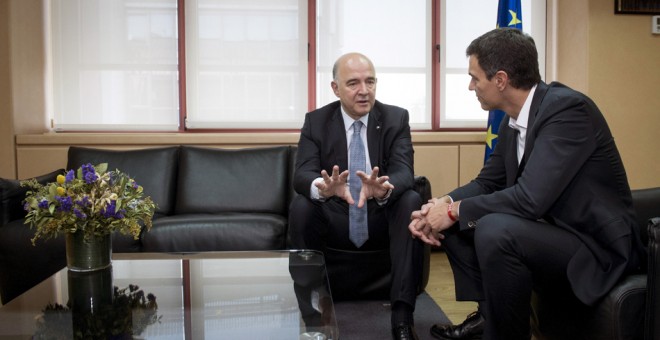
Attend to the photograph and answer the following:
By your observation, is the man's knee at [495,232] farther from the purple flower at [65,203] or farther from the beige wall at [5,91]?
the beige wall at [5,91]

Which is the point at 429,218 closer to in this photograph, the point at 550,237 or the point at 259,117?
the point at 550,237

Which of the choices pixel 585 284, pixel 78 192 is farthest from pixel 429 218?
pixel 78 192

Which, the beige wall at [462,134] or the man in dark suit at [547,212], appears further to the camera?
the beige wall at [462,134]

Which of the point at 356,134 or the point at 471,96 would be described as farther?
the point at 471,96

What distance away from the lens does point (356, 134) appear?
103 inches

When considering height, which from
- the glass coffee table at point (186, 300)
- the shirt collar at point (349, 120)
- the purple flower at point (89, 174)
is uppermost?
the shirt collar at point (349, 120)

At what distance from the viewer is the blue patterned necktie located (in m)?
2.46

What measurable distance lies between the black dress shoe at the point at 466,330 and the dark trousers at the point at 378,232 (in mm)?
195

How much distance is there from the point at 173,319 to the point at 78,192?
65cm

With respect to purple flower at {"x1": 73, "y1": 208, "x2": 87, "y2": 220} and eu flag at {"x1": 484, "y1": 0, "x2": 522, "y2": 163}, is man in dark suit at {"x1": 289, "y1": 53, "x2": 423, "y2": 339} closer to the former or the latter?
purple flower at {"x1": 73, "y1": 208, "x2": 87, "y2": 220}

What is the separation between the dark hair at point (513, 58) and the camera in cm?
188

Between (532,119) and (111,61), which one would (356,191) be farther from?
(111,61)

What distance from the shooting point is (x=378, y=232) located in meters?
2.47

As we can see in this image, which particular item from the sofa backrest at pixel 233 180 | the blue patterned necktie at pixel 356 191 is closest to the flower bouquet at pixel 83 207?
the blue patterned necktie at pixel 356 191
